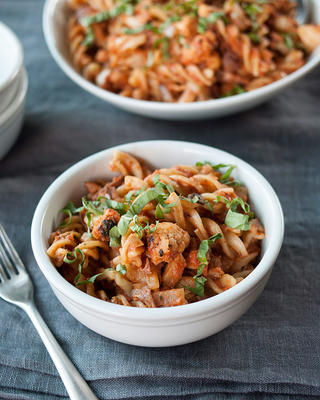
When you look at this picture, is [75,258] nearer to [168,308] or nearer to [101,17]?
[168,308]

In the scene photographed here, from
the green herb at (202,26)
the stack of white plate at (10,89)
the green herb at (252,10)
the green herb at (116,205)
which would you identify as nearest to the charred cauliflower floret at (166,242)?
the green herb at (116,205)

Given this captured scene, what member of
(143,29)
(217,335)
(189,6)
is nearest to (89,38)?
(143,29)

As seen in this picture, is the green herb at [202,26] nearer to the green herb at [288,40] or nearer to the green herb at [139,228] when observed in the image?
the green herb at [288,40]

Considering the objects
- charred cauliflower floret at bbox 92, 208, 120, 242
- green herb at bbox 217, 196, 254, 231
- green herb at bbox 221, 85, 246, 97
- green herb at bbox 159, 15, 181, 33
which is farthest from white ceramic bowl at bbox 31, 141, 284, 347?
green herb at bbox 159, 15, 181, 33

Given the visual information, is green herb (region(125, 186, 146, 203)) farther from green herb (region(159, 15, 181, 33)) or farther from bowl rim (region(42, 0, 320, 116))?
green herb (region(159, 15, 181, 33))

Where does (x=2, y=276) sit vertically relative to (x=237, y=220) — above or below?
below

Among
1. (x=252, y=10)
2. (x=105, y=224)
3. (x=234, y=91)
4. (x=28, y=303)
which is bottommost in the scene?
(x=28, y=303)
